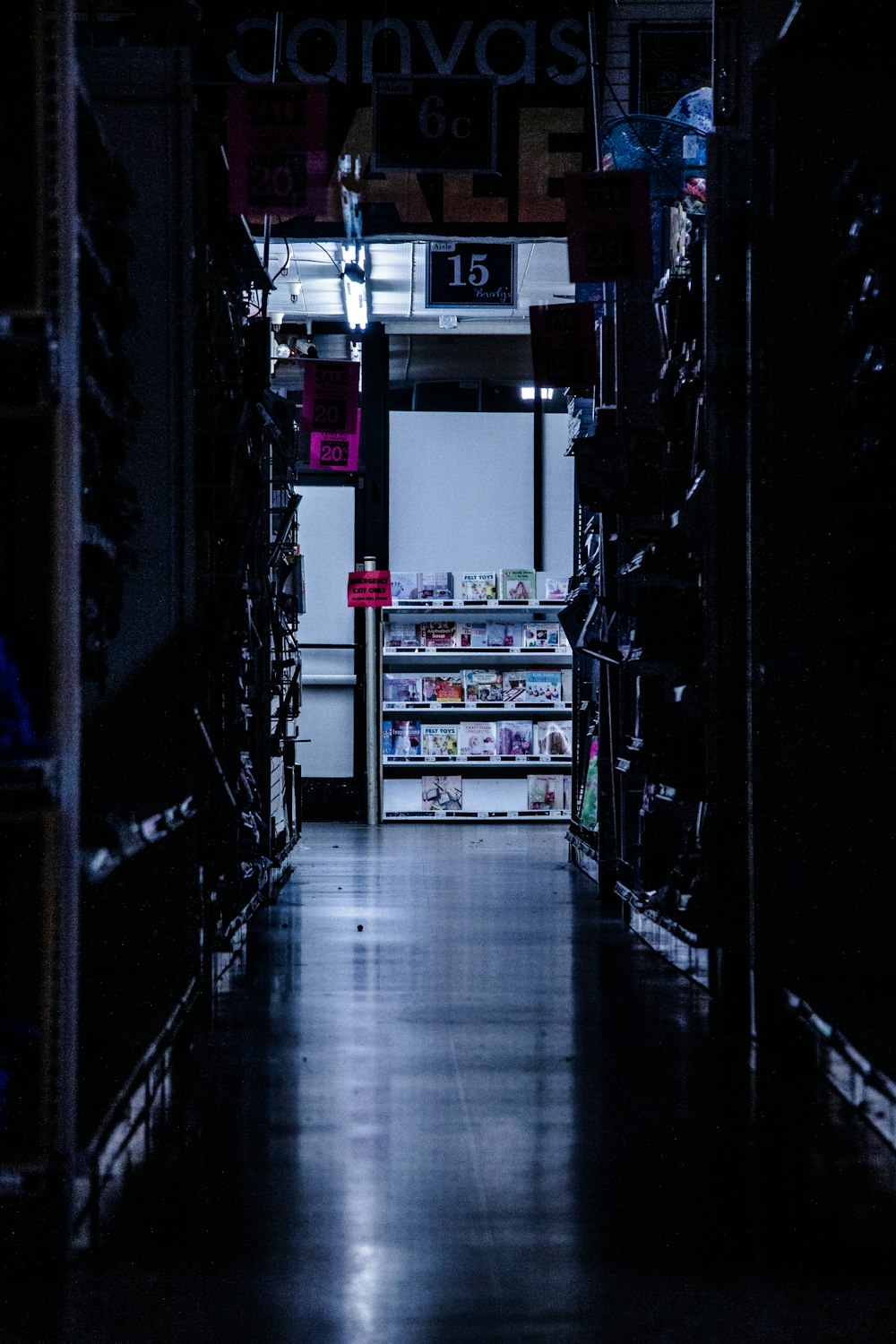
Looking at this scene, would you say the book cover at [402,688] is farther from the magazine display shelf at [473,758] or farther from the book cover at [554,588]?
the book cover at [554,588]

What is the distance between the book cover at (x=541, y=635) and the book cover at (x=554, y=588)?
23cm

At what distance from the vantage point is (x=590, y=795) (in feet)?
24.8

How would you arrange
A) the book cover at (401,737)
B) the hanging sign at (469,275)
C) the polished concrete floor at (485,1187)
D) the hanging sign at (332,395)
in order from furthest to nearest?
1. the book cover at (401,737)
2. the hanging sign at (332,395)
3. the hanging sign at (469,275)
4. the polished concrete floor at (485,1187)

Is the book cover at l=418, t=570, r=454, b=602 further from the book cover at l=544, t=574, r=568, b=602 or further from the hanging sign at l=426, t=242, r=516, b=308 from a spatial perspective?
the hanging sign at l=426, t=242, r=516, b=308

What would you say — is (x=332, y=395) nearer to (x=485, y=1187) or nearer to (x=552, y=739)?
(x=552, y=739)

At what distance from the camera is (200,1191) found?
2467 mm

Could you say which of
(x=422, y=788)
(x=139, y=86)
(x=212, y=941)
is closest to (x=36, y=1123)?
(x=212, y=941)

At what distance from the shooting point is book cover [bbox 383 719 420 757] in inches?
435

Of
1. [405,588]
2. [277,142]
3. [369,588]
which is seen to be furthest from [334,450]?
[277,142]

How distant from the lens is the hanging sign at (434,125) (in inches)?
235

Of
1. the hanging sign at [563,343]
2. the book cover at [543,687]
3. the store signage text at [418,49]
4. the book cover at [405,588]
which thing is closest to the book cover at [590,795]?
the hanging sign at [563,343]

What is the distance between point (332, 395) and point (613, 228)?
3.70 m

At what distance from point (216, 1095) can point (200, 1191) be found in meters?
0.69

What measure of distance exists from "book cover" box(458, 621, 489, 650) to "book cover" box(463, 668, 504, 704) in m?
0.23
